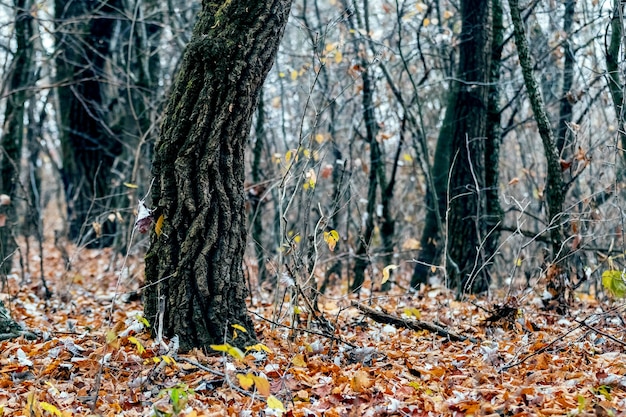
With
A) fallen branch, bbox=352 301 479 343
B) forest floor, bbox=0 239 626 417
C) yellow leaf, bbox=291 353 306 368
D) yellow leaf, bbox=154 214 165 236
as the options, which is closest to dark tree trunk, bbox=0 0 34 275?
forest floor, bbox=0 239 626 417

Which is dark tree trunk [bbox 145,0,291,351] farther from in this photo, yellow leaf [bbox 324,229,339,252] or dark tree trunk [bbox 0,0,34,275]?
dark tree trunk [bbox 0,0,34,275]

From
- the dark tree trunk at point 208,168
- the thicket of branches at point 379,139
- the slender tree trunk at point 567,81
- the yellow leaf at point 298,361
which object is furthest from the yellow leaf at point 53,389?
the slender tree trunk at point 567,81

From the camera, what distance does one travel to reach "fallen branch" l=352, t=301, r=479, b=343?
4668 mm

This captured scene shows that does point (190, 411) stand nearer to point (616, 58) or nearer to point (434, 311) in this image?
point (434, 311)

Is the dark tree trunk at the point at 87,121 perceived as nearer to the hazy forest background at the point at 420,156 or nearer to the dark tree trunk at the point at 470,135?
the hazy forest background at the point at 420,156

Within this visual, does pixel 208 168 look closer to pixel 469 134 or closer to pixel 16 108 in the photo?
pixel 469 134

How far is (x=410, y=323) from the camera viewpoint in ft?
16.0

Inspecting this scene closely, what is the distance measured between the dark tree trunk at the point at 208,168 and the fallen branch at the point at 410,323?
3.72ft

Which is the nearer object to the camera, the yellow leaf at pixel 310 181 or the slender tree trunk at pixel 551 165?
the yellow leaf at pixel 310 181

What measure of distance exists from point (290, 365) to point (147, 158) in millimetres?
6340

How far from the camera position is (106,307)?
6051mm

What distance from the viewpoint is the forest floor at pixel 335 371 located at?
10.7ft

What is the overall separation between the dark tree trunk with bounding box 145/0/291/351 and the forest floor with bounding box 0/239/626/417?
0.28 meters

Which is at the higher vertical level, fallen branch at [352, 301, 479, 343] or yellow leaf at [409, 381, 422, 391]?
fallen branch at [352, 301, 479, 343]
